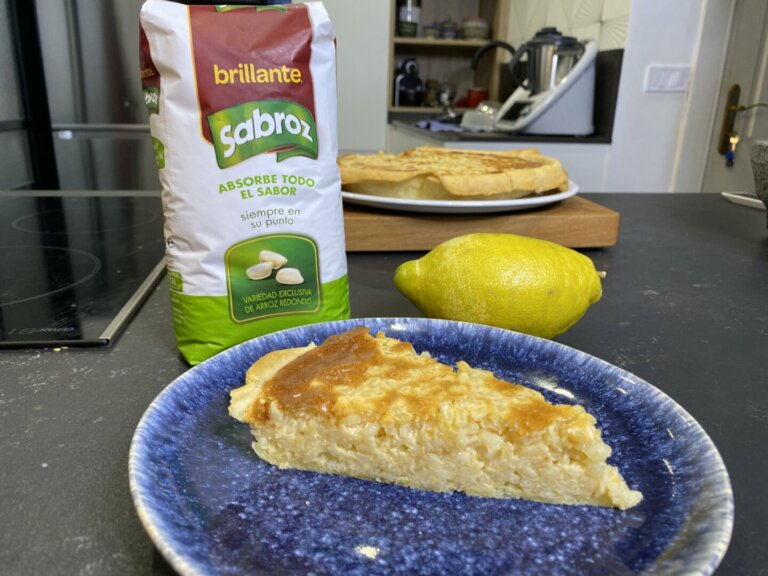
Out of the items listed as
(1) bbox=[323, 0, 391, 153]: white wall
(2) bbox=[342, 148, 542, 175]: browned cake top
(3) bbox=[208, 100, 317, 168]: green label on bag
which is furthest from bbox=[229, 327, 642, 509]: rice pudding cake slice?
(1) bbox=[323, 0, 391, 153]: white wall

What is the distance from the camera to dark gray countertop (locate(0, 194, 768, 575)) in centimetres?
40

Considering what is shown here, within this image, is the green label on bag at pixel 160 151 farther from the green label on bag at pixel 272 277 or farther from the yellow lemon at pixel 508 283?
the yellow lemon at pixel 508 283

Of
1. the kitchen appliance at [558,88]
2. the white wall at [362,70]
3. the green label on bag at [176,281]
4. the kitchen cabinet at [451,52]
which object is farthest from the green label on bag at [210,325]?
the kitchen cabinet at [451,52]

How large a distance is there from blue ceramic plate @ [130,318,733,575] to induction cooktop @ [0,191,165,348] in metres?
0.31

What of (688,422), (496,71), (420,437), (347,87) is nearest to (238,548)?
(420,437)

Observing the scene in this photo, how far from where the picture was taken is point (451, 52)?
3869mm

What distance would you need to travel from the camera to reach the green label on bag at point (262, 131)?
588mm

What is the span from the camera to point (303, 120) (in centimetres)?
62

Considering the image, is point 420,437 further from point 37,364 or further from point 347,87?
point 347,87

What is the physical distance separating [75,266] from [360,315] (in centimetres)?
53

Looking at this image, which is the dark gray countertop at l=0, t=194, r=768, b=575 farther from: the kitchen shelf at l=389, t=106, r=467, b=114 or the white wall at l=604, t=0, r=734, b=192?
the kitchen shelf at l=389, t=106, r=467, b=114

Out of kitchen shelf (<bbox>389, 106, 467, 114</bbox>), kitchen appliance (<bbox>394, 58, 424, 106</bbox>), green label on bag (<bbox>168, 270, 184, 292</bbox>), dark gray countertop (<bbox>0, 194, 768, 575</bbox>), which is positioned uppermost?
kitchen appliance (<bbox>394, 58, 424, 106</bbox>)

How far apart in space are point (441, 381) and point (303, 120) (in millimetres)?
319

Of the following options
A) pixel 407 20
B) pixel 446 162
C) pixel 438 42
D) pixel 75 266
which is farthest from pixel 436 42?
pixel 75 266
